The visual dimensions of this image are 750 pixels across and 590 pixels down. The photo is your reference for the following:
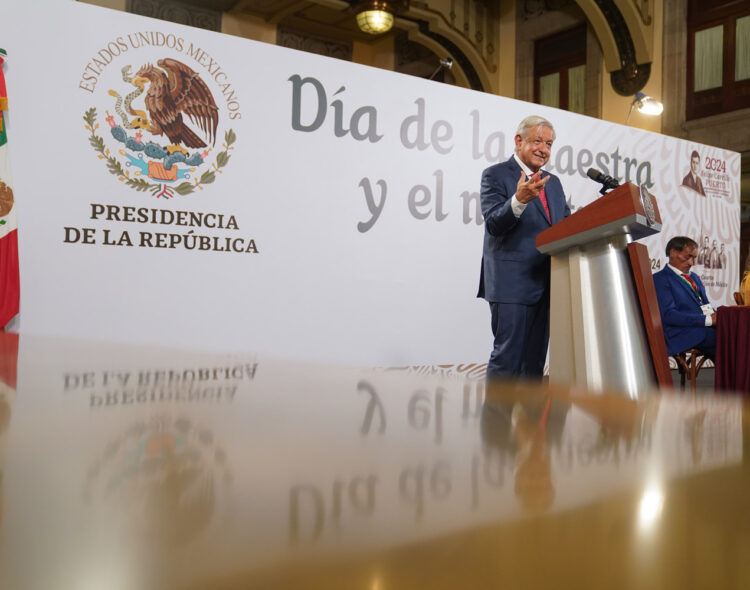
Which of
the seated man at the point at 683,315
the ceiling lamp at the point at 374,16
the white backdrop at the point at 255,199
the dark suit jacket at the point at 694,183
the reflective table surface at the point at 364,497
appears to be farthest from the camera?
the ceiling lamp at the point at 374,16

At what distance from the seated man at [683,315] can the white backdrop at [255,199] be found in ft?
2.73

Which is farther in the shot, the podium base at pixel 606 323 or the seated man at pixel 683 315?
the seated man at pixel 683 315

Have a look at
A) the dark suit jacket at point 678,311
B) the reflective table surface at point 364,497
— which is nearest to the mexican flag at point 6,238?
the reflective table surface at point 364,497

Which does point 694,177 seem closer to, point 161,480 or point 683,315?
point 683,315

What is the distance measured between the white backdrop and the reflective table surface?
2850mm

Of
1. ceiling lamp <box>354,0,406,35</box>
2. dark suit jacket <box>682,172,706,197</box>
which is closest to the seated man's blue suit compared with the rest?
dark suit jacket <box>682,172,706,197</box>

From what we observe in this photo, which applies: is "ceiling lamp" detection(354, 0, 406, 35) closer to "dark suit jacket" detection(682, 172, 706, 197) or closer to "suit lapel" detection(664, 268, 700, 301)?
"dark suit jacket" detection(682, 172, 706, 197)

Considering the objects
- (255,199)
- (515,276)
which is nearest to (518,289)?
(515,276)

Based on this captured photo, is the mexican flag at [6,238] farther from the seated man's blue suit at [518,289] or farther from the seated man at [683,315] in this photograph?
the seated man at [683,315]

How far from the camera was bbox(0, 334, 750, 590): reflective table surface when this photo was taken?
76 mm

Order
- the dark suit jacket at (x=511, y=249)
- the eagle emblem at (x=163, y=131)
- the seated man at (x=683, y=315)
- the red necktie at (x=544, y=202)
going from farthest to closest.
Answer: the seated man at (x=683, y=315) < the eagle emblem at (x=163, y=131) < the red necktie at (x=544, y=202) < the dark suit jacket at (x=511, y=249)

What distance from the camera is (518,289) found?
Answer: 2.36 m

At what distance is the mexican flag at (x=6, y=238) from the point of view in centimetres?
267

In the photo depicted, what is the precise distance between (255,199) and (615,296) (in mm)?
2132
